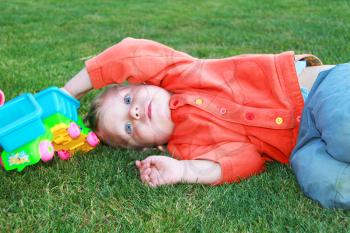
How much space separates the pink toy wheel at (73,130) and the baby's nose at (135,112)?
25 centimetres

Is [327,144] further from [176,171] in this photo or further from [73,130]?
[73,130]

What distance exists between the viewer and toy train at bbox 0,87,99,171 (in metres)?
2.28

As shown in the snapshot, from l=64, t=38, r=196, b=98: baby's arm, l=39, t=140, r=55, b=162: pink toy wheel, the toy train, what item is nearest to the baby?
l=64, t=38, r=196, b=98: baby's arm

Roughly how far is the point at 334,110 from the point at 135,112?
0.89 meters

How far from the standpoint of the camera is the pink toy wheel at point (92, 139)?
2.51m

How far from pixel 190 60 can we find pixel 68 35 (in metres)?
2.89

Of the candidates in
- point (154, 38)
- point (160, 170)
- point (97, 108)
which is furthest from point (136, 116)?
point (154, 38)

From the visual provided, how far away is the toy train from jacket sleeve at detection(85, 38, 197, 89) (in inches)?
7.4

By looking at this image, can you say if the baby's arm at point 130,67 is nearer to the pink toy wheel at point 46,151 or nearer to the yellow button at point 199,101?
the yellow button at point 199,101

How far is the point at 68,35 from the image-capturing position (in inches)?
207

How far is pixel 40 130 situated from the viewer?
2.33 m

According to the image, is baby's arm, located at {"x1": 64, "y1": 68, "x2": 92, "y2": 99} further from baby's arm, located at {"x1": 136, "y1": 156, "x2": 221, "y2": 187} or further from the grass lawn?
baby's arm, located at {"x1": 136, "y1": 156, "x2": 221, "y2": 187}

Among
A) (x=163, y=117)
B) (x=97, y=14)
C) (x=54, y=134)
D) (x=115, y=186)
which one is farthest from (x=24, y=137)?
(x=97, y=14)

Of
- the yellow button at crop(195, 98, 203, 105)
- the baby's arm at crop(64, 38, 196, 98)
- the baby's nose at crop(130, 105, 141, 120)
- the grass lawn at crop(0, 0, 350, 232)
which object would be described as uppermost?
the baby's arm at crop(64, 38, 196, 98)
